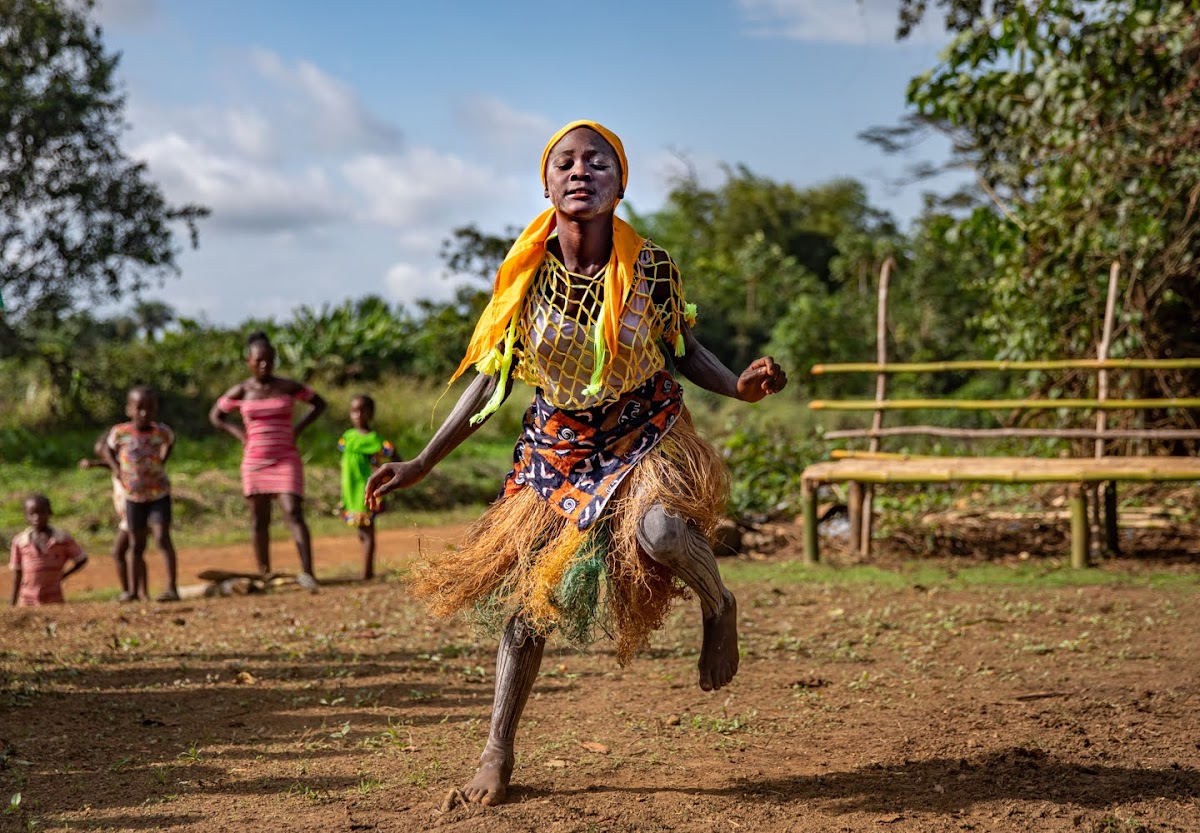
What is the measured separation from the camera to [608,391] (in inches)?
137

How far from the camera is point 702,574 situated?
3.43 m

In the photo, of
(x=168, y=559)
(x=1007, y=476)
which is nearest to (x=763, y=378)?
(x=1007, y=476)

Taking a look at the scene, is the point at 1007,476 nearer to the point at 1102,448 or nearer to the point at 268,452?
the point at 1102,448

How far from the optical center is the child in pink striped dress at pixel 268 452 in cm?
802

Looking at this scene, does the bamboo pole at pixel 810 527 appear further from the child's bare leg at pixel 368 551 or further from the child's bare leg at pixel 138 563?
the child's bare leg at pixel 138 563

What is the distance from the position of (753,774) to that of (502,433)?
565 inches

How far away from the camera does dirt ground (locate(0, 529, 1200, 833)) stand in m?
3.50

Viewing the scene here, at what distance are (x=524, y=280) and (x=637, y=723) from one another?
183cm

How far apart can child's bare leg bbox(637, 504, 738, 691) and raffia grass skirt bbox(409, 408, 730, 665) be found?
0.16ft

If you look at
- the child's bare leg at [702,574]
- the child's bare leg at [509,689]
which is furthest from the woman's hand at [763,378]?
the child's bare leg at [509,689]

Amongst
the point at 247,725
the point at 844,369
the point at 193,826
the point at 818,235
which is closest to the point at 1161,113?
the point at 844,369

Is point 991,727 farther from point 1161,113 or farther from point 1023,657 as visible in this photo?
point 1161,113

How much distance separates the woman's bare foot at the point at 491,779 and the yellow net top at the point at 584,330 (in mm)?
1039

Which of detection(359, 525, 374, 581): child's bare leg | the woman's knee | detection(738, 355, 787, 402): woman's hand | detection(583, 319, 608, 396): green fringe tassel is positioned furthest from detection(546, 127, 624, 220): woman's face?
detection(359, 525, 374, 581): child's bare leg
